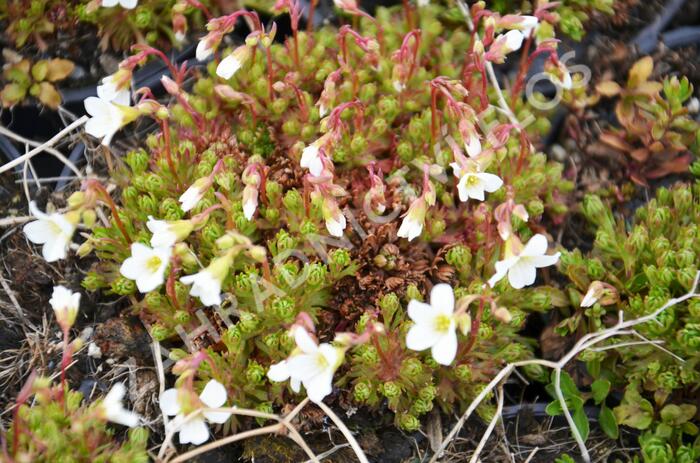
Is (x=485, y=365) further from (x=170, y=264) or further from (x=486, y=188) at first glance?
(x=170, y=264)

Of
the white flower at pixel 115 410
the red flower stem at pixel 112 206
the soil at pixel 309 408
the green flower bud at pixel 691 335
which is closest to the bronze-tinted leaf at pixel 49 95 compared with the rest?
the soil at pixel 309 408

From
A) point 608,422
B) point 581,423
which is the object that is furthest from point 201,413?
point 608,422

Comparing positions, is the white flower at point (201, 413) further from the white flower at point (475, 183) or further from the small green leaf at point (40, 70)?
the small green leaf at point (40, 70)

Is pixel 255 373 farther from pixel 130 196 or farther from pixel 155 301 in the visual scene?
pixel 130 196

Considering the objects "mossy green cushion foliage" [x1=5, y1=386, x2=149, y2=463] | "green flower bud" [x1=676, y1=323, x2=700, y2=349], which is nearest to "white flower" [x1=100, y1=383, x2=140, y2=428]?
"mossy green cushion foliage" [x1=5, y1=386, x2=149, y2=463]

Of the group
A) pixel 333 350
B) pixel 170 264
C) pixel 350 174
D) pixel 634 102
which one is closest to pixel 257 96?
pixel 350 174
